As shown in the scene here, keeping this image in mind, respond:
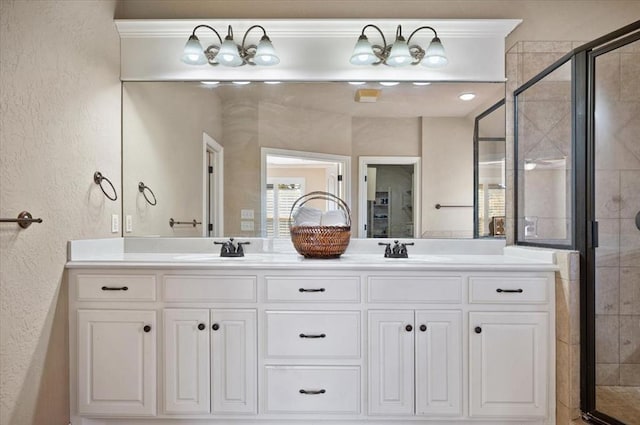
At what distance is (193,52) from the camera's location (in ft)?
7.66

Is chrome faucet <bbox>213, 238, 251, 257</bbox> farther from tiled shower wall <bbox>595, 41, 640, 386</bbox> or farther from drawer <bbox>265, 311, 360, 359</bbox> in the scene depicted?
tiled shower wall <bbox>595, 41, 640, 386</bbox>

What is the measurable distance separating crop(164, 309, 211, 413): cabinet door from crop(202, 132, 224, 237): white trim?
709 millimetres

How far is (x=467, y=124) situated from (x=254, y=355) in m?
1.88

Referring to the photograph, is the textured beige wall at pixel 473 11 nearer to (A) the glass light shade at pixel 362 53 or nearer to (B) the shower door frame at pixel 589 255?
(A) the glass light shade at pixel 362 53

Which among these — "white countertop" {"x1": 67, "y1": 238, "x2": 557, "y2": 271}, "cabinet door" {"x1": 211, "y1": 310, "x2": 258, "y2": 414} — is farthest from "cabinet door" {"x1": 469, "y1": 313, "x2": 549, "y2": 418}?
"cabinet door" {"x1": 211, "y1": 310, "x2": 258, "y2": 414}

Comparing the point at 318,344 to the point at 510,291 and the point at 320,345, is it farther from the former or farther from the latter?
the point at 510,291

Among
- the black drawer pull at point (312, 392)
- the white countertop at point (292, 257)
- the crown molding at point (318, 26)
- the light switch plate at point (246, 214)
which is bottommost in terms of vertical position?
the black drawer pull at point (312, 392)

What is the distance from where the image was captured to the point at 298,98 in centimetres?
251

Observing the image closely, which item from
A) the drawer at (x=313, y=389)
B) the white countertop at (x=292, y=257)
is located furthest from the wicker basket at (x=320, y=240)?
the drawer at (x=313, y=389)

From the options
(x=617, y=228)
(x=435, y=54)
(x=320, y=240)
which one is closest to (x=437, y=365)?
(x=320, y=240)

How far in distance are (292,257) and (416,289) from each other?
0.73m

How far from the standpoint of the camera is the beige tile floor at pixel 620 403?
75.9 inches

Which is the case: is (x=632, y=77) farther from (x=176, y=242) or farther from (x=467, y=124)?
(x=176, y=242)

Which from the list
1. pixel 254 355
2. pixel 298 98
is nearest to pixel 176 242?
pixel 254 355
